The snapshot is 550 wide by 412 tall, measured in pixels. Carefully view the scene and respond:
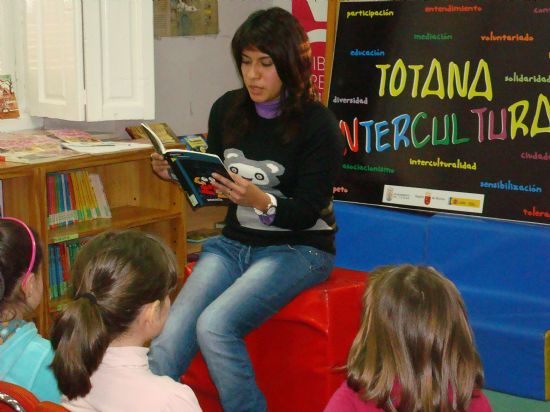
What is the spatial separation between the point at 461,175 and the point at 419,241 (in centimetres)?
31

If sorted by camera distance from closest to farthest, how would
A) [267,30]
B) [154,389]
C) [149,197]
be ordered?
[154,389] → [267,30] → [149,197]

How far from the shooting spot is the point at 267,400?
8.98 ft

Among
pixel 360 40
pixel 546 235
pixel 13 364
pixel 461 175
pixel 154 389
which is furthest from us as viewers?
pixel 360 40

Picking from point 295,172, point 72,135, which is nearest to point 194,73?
point 72,135

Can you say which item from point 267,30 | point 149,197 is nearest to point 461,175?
point 267,30

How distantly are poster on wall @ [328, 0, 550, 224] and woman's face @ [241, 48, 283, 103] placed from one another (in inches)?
38.9

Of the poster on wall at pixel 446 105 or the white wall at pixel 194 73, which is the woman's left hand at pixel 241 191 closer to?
the poster on wall at pixel 446 105

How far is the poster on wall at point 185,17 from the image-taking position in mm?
4055

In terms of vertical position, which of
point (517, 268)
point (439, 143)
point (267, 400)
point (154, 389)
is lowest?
point (267, 400)

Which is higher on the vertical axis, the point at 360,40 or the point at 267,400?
the point at 360,40

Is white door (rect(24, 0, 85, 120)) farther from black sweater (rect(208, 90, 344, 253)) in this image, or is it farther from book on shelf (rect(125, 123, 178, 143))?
black sweater (rect(208, 90, 344, 253))

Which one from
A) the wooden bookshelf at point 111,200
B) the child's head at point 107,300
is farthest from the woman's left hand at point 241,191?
the wooden bookshelf at point 111,200

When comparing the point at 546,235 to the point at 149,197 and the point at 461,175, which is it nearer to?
the point at 461,175

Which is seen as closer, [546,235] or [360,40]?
[546,235]
